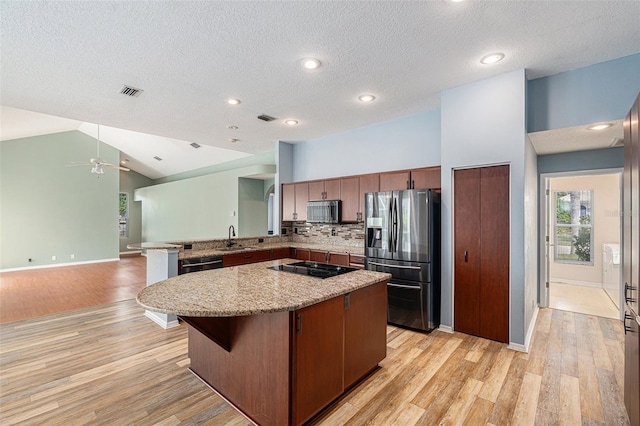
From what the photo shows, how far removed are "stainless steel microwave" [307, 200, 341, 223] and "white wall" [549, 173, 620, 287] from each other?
4408 mm

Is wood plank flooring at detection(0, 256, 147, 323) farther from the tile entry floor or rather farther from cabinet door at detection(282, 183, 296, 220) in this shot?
the tile entry floor

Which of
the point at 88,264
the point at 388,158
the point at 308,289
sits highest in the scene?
the point at 388,158

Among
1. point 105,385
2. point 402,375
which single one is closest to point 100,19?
point 105,385

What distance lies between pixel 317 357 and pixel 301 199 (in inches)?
153

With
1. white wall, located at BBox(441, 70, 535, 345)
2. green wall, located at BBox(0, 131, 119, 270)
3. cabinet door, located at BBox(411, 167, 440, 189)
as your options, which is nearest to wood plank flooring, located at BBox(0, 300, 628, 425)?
white wall, located at BBox(441, 70, 535, 345)

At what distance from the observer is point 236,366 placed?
82.5 inches

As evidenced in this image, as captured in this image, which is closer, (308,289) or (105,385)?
(308,289)

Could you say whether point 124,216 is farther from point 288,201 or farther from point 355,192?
point 355,192

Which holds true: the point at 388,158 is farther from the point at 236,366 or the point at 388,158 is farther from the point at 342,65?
the point at 236,366

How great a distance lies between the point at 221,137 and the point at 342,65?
3.33 metres

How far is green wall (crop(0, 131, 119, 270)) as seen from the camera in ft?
25.8

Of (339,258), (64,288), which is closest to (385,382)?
(339,258)

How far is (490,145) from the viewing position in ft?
10.4

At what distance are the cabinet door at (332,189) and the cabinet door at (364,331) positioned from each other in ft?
8.40
